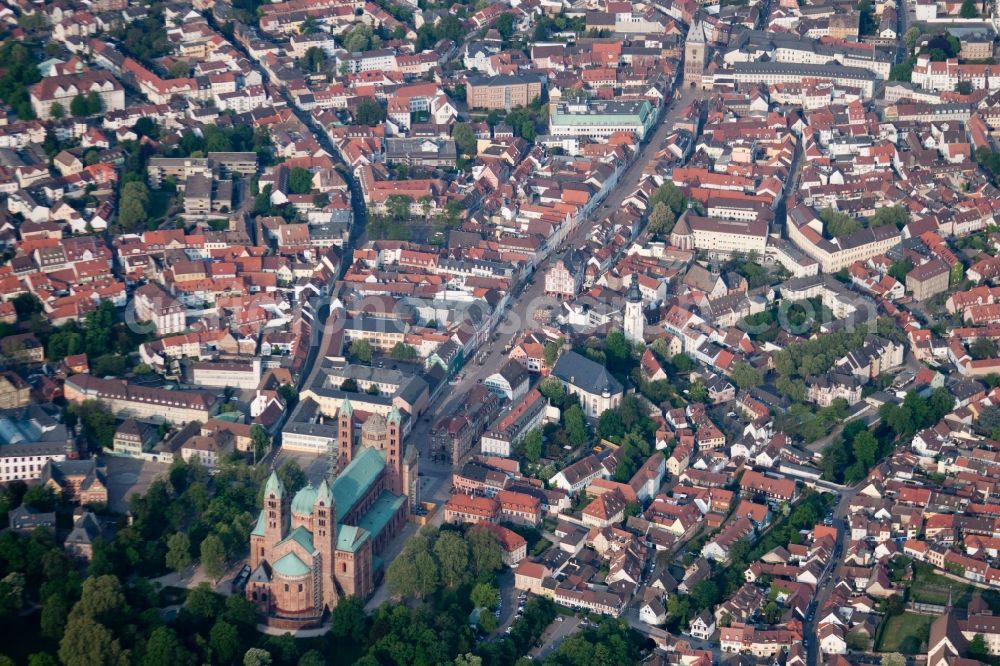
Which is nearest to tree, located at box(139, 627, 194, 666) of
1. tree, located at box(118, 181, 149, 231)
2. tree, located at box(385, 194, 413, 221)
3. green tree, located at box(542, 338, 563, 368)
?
green tree, located at box(542, 338, 563, 368)

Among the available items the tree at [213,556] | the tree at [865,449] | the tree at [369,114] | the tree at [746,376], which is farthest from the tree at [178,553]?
the tree at [369,114]

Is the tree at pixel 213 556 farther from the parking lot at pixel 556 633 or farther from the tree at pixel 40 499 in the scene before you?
the parking lot at pixel 556 633

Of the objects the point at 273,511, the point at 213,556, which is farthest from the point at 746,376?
the point at 213,556

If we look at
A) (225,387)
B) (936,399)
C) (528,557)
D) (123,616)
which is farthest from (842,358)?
(123,616)

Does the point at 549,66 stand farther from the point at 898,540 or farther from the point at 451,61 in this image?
the point at 898,540

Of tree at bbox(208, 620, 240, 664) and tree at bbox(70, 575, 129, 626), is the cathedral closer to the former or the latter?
tree at bbox(208, 620, 240, 664)

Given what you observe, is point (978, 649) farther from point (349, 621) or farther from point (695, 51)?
point (695, 51)
